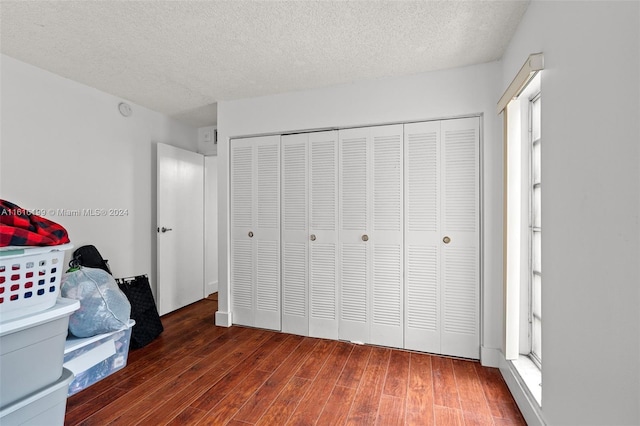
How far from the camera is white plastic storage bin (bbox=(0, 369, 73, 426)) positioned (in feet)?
3.90

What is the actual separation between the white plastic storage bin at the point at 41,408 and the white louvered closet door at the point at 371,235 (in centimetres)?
205

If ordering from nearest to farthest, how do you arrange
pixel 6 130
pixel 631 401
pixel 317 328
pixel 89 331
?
pixel 631 401 < pixel 89 331 < pixel 6 130 < pixel 317 328

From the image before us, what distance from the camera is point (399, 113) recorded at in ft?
8.60

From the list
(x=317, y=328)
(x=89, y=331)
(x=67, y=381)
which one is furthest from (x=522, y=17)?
(x=89, y=331)

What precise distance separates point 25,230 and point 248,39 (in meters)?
1.71

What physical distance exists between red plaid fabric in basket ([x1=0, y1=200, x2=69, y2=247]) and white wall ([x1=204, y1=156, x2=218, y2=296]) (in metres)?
2.87

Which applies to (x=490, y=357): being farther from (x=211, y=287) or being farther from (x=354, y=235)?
(x=211, y=287)

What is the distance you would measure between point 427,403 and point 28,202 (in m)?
3.38

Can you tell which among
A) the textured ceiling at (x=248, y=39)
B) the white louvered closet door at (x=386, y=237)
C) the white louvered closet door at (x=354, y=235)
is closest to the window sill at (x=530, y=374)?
the white louvered closet door at (x=386, y=237)

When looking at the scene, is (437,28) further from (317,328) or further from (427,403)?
(317,328)

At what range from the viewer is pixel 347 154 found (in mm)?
2812

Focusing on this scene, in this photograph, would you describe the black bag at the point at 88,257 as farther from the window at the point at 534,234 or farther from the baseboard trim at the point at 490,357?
the window at the point at 534,234

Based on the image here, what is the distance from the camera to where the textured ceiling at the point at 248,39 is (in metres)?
1.75

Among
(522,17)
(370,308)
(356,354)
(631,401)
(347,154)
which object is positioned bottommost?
(356,354)
